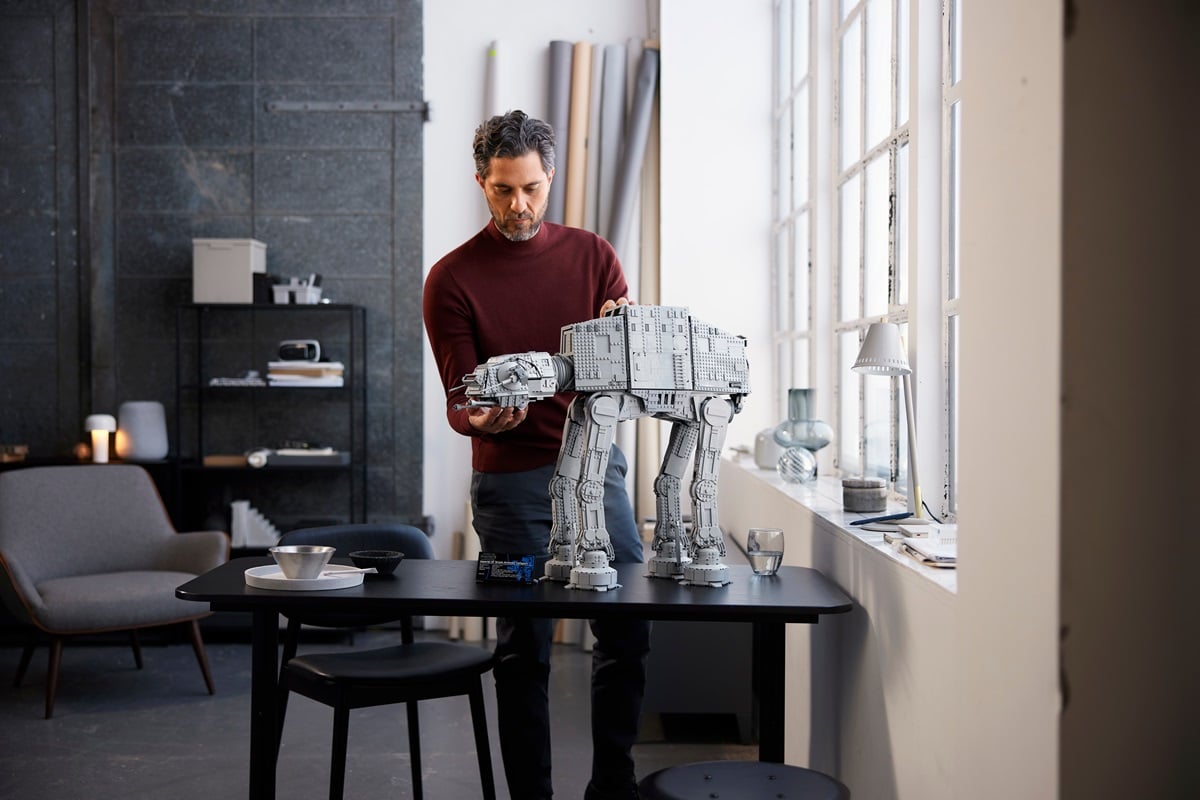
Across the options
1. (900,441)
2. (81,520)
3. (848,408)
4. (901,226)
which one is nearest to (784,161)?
(848,408)

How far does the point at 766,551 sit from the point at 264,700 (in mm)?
1139

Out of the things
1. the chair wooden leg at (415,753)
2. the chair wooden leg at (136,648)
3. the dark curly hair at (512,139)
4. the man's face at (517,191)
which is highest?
the dark curly hair at (512,139)

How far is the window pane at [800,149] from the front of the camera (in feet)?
15.2

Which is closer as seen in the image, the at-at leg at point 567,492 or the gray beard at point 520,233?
the at-at leg at point 567,492

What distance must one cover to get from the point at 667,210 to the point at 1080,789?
4.31 m

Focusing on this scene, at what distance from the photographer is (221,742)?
3.99 metres

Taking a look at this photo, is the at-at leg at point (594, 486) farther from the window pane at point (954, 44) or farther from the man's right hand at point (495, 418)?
the window pane at point (954, 44)

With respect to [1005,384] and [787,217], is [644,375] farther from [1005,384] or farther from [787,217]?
[787,217]

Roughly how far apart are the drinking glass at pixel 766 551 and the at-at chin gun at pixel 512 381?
0.59m

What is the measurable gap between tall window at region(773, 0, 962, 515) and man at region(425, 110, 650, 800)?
779 mm

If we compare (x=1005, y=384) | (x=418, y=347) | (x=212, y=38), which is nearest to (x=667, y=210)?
(x=418, y=347)

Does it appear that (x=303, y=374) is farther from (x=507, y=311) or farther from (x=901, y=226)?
(x=901, y=226)

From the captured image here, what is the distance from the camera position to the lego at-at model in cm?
236

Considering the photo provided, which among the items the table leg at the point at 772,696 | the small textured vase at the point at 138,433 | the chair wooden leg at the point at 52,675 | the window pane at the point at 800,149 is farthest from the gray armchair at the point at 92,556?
the table leg at the point at 772,696
